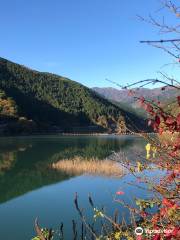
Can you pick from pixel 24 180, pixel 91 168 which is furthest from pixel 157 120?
pixel 91 168

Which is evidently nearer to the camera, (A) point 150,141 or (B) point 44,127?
(A) point 150,141

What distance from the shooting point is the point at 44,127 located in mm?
153125

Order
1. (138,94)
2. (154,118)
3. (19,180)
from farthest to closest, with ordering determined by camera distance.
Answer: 1. (19,180)
2. (138,94)
3. (154,118)

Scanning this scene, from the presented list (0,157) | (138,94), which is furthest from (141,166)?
(0,157)

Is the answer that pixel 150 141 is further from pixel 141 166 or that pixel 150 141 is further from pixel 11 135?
pixel 11 135

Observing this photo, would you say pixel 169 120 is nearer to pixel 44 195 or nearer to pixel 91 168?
pixel 44 195

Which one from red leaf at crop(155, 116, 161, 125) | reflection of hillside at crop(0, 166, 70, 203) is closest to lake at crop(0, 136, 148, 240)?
reflection of hillside at crop(0, 166, 70, 203)

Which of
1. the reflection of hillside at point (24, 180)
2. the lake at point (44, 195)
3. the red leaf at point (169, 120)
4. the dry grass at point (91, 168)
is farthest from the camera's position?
the dry grass at point (91, 168)

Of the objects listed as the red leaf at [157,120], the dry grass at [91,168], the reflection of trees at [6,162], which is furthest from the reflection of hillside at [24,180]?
the red leaf at [157,120]

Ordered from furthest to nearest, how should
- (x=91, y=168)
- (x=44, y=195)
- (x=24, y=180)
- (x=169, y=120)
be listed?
(x=91, y=168)
(x=24, y=180)
(x=44, y=195)
(x=169, y=120)

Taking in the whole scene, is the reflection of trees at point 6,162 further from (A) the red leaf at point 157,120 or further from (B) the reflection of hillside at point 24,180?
(A) the red leaf at point 157,120

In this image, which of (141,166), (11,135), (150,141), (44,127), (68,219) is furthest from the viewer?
(44,127)

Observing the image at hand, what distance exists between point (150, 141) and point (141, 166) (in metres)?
0.87

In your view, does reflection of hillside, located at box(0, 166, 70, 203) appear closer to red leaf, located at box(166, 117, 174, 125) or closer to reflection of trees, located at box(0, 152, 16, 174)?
reflection of trees, located at box(0, 152, 16, 174)
